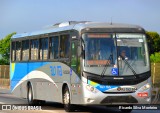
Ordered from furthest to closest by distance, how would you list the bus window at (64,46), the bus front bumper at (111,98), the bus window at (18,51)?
the bus window at (18,51)
the bus window at (64,46)
the bus front bumper at (111,98)

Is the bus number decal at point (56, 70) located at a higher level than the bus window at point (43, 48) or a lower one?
lower

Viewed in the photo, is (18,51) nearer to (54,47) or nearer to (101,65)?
(54,47)

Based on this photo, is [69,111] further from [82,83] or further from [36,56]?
[36,56]

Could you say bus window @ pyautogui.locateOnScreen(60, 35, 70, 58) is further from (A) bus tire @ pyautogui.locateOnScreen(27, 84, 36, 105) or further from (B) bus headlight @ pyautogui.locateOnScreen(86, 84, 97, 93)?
(A) bus tire @ pyautogui.locateOnScreen(27, 84, 36, 105)

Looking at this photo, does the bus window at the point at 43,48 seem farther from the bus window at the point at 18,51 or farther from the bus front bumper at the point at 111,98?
the bus front bumper at the point at 111,98

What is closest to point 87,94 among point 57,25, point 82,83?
point 82,83

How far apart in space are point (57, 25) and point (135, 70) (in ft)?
17.3

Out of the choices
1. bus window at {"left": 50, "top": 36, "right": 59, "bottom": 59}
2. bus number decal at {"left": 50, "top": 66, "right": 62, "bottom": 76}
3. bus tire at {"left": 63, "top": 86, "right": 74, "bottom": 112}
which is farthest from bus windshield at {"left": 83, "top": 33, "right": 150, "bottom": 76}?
bus window at {"left": 50, "top": 36, "right": 59, "bottom": 59}

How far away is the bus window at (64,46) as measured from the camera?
20.5 meters

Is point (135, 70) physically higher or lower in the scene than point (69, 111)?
higher

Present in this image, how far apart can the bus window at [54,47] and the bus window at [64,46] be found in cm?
47

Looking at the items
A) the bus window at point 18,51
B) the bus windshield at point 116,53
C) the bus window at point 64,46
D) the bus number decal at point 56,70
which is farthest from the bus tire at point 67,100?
the bus window at point 18,51

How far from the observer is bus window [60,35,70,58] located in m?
20.5

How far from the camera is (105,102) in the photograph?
18.5 m
